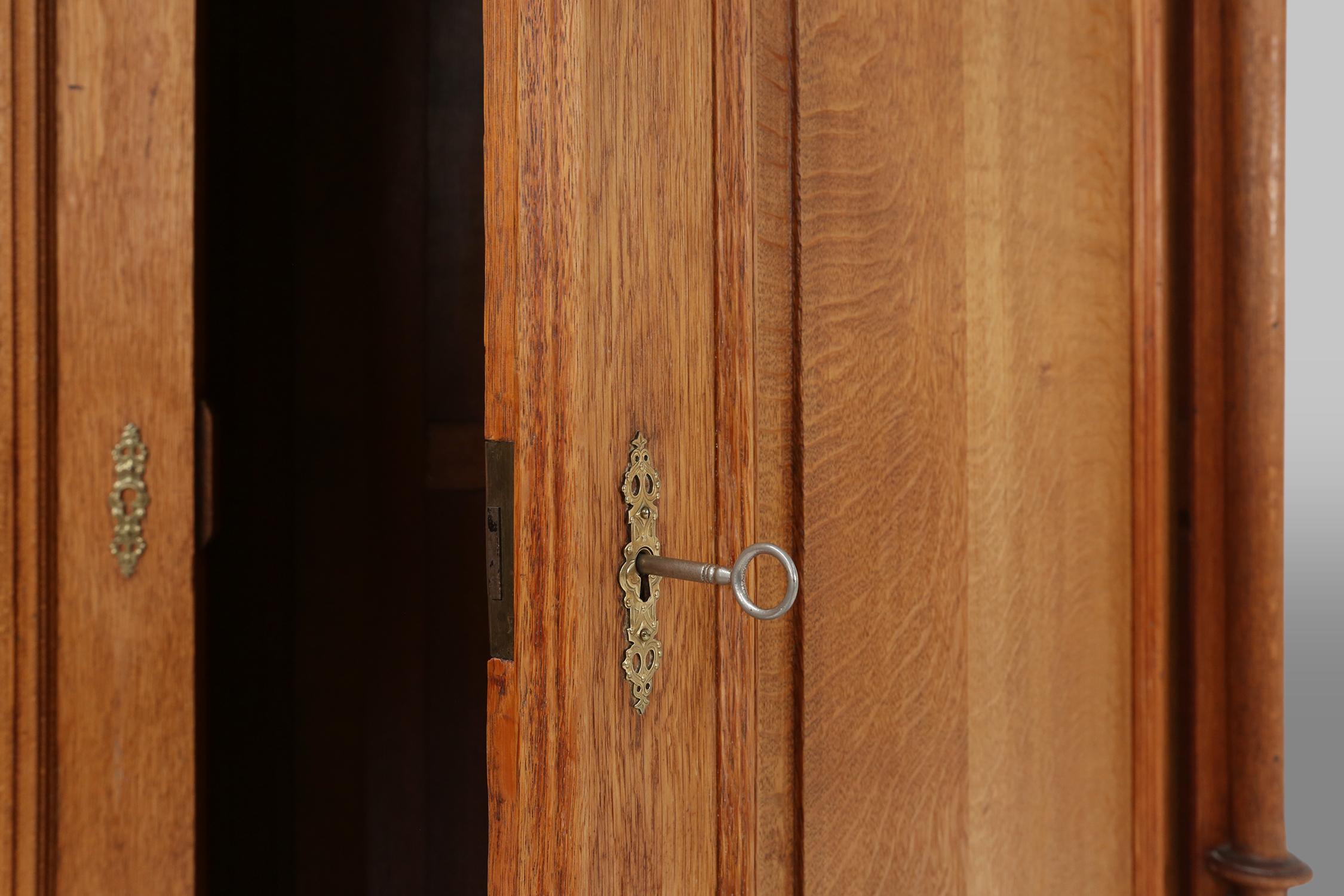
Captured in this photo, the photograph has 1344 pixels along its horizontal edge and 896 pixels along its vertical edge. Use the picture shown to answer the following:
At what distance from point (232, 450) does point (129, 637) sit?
459mm

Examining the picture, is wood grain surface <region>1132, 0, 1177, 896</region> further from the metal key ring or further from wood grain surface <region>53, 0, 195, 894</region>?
wood grain surface <region>53, 0, 195, 894</region>

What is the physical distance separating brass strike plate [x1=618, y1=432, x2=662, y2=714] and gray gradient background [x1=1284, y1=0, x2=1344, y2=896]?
90 cm

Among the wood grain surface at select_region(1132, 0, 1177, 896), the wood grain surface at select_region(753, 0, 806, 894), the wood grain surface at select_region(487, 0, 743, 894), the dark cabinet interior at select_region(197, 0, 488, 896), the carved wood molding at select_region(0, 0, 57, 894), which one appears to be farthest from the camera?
the dark cabinet interior at select_region(197, 0, 488, 896)

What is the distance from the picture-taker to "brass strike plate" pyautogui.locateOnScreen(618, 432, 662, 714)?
0.49 metres

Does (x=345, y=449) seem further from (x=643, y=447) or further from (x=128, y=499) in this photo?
(x=643, y=447)

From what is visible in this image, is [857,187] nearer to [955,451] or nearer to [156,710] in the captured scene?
[955,451]

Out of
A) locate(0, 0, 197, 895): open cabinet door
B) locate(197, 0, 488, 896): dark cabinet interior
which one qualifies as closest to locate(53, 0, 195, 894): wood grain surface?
locate(0, 0, 197, 895): open cabinet door

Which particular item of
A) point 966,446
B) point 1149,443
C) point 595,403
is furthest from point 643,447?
point 1149,443

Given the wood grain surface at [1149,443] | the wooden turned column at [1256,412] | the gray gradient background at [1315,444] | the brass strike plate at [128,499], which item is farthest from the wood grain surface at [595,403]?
the gray gradient background at [1315,444]

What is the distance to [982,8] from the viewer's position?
81 centimetres

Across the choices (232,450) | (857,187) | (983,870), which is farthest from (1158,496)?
→ (232,450)

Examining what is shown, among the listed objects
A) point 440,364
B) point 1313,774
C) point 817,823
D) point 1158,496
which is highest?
point 440,364

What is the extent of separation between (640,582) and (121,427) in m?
0.55

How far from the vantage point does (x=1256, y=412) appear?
3.46 ft
